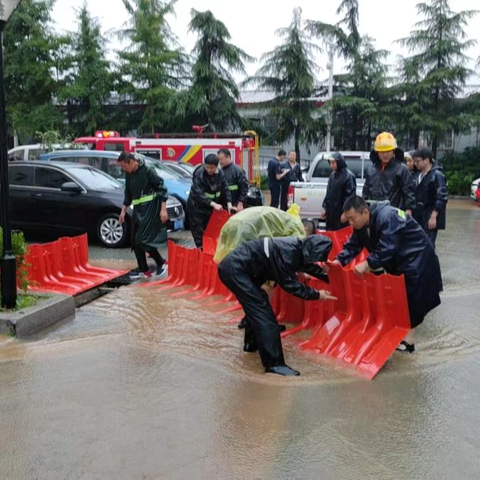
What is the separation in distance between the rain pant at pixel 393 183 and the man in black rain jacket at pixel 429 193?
50 centimetres

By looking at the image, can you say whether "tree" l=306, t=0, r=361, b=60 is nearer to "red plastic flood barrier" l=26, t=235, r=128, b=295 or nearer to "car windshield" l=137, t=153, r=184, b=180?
"car windshield" l=137, t=153, r=184, b=180

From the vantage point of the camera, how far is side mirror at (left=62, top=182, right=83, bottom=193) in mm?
10008

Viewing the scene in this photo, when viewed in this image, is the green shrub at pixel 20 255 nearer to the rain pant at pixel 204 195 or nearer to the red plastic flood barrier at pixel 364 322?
the rain pant at pixel 204 195

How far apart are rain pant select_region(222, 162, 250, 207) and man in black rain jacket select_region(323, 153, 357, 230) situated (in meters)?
1.17

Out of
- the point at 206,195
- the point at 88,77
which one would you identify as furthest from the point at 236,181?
the point at 88,77

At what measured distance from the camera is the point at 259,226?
4926 millimetres

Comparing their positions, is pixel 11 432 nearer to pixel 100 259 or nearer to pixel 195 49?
pixel 100 259

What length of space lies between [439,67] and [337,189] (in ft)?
59.5

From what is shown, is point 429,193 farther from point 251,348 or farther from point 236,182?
point 251,348

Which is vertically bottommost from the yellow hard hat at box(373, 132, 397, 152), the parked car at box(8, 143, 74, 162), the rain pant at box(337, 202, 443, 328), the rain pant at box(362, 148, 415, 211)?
the rain pant at box(337, 202, 443, 328)

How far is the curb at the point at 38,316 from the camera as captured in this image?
5.22 m

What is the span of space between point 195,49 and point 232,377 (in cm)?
2350

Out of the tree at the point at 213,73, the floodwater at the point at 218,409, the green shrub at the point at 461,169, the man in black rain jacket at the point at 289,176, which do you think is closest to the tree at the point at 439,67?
the green shrub at the point at 461,169

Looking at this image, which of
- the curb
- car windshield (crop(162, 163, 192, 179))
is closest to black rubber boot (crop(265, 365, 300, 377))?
the curb
